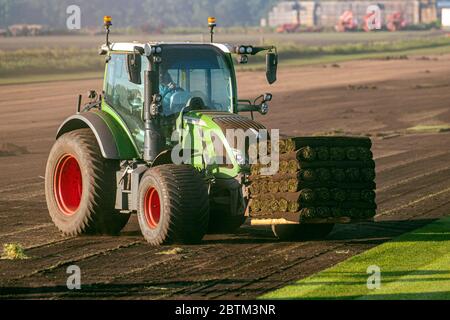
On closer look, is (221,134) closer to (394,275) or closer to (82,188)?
(82,188)

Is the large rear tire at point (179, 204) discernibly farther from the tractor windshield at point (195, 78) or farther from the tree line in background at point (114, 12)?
the tree line in background at point (114, 12)

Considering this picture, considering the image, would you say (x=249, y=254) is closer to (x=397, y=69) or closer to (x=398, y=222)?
(x=398, y=222)

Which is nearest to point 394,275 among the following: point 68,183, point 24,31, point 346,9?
point 68,183

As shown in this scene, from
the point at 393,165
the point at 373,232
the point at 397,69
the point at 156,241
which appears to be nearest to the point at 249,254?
the point at 156,241

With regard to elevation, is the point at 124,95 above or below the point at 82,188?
above

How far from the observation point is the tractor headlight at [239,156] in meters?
15.4

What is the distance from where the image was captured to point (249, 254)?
14914mm

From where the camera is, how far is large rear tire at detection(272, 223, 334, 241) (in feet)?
52.4

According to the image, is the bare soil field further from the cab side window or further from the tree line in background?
the tree line in background

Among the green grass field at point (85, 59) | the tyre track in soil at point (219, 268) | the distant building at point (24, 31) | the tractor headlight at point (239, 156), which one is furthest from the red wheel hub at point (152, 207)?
the distant building at point (24, 31)

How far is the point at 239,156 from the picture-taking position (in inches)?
608

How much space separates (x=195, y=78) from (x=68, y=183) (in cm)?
253
